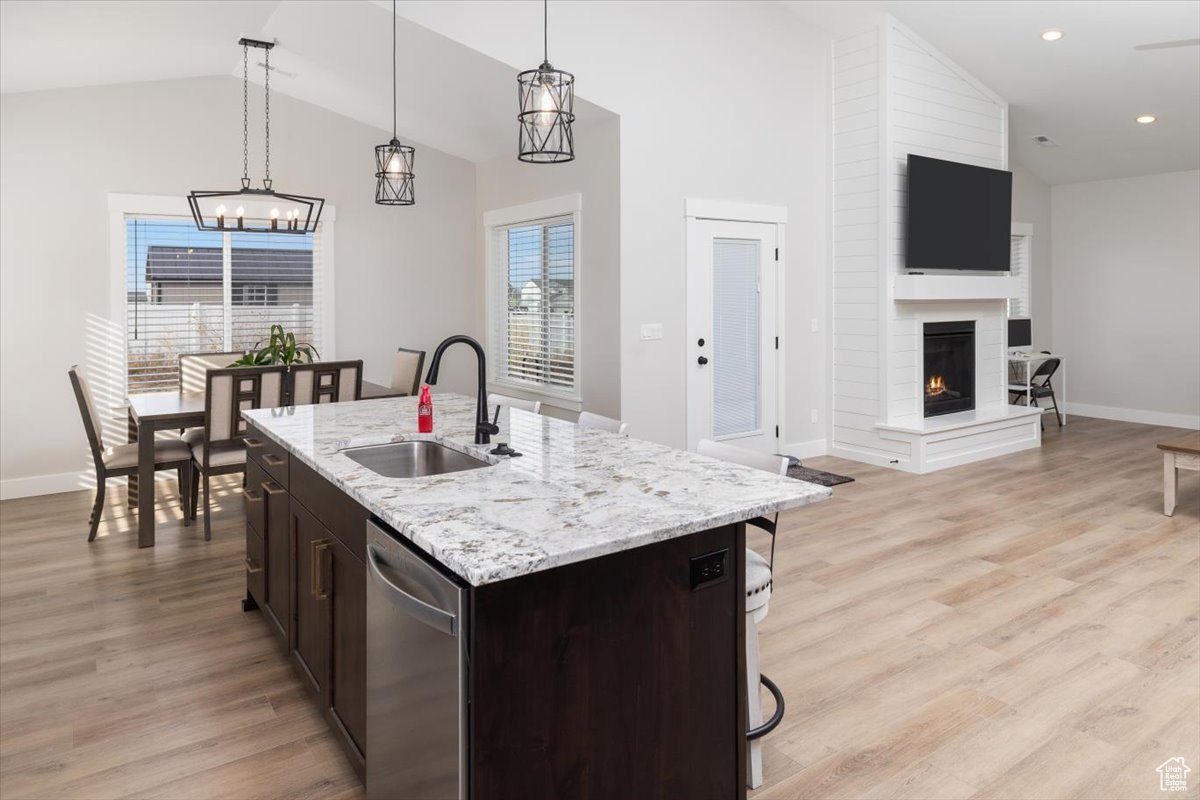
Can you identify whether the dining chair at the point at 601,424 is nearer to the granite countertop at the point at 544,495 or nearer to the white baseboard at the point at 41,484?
the granite countertop at the point at 544,495

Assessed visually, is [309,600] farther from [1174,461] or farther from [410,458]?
[1174,461]

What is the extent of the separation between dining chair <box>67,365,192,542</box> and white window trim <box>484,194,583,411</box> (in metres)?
2.68

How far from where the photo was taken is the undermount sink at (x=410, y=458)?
2.58 m

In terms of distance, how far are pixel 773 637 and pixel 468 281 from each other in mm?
5206

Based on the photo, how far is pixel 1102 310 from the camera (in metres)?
8.98

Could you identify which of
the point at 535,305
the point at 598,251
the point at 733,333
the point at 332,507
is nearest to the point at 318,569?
the point at 332,507

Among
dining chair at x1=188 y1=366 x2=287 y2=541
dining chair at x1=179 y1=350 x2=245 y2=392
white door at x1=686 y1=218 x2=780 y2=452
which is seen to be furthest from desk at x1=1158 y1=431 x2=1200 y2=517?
dining chair at x1=179 y1=350 x2=245 y2=392

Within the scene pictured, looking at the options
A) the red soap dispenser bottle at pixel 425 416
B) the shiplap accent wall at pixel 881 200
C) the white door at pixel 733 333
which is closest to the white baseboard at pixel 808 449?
the shiplap accent wall at pixel 881 200

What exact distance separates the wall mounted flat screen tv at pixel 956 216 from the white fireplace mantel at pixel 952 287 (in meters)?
0.10

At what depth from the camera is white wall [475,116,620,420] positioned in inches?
217

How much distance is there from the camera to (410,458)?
272 cm

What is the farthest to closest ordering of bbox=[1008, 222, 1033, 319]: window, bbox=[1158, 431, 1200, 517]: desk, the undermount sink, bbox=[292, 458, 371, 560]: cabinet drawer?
bbox=[1008, 222, 1033, 319]: window
bbox=[1158, 431, 1200, 517]: desk
the undermount sink
bbox=[292, 458, 371, 560]: cabinet drawer

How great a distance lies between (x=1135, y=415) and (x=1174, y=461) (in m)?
4.65

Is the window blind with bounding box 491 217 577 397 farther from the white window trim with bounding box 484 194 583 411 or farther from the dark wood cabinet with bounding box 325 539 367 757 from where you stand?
the dark wood cabinet with bounding box 325 539 367 757
